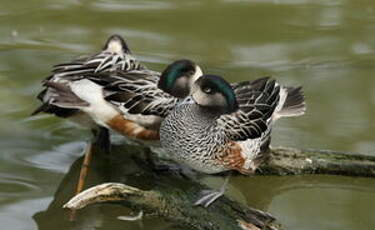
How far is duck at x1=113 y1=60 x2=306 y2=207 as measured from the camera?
5.07 meters

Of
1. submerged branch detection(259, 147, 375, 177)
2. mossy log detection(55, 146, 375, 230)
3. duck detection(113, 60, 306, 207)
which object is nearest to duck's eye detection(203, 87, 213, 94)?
duck detection(113, 60, 306, 207)

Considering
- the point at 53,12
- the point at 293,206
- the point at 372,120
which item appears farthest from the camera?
the point at 53,12

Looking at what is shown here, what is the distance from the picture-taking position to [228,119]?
528 cm

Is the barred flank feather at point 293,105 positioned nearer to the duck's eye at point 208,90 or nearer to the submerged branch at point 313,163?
the submerged branch at point 313,163

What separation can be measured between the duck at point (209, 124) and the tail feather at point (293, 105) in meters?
0.28

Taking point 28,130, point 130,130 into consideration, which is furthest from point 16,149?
point 130,130

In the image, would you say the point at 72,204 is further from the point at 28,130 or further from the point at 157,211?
the point at 28,130

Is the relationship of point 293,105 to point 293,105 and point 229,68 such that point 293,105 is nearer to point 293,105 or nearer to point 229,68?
point 293,105

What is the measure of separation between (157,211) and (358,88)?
8.98 ft

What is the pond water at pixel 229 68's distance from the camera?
5.42 m

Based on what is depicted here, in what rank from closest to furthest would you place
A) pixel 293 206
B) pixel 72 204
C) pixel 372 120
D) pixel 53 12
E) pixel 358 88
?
pixel 72 204 → pixel 293 206 → pixel 372 120 → pixel 358 88 → pixel 53 12

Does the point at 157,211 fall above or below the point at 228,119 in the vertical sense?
below

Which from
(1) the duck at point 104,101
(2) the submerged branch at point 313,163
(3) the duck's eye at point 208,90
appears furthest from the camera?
(2) the submerged branch at point 313,163

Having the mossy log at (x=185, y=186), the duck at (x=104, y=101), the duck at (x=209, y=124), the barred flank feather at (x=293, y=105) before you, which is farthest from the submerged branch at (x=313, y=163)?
the duck at (x=104, y=101)
